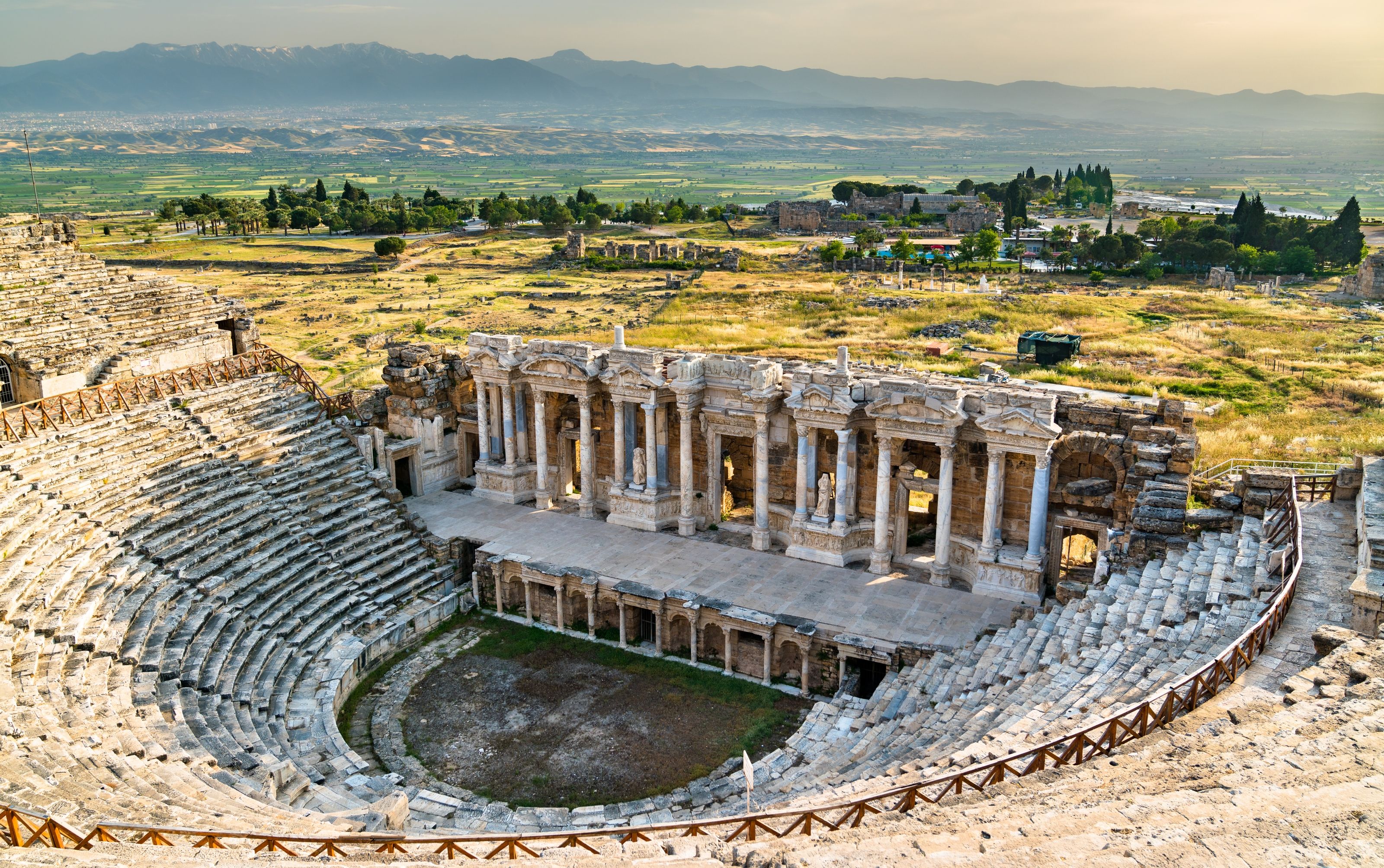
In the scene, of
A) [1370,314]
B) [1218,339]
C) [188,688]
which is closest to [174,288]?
[188,688]

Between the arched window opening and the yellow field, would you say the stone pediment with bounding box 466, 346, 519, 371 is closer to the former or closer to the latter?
the arched window opening

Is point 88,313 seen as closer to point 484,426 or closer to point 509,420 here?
point 484,426

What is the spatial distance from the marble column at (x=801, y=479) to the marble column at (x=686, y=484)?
3.16 meters

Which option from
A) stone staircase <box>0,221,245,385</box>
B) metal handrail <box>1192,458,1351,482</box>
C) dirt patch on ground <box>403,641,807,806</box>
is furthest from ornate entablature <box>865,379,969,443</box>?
stone staircase <box>0,221,245,385</box>

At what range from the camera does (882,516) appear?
26.0 m

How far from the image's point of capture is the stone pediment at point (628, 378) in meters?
28.3

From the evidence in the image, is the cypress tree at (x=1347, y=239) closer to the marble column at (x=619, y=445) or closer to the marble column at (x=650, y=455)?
the marble column at (x=650, y=455)

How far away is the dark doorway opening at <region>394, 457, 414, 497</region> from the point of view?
105 ft

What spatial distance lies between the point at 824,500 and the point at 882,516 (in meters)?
1.61

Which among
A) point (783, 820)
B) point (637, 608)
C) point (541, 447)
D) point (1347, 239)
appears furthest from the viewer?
point (1347, 239)

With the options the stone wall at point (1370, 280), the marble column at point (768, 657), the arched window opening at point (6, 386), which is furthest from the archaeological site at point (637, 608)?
the stone wall at point (1370, 280)

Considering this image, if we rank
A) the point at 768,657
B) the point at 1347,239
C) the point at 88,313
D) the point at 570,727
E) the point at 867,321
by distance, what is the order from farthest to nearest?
the point at 1347,239, the point at 867,321, the point at 88,313, the point at 768,657, the point at 570,727

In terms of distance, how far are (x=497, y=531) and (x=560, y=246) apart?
7438 centimetres

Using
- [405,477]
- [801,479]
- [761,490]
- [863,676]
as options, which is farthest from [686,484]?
[405,477]
